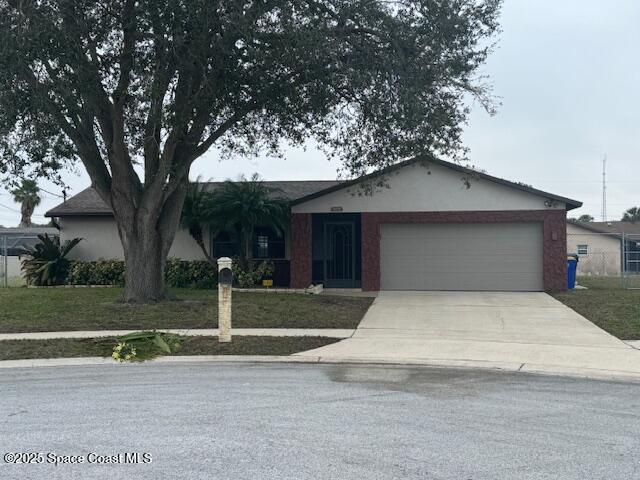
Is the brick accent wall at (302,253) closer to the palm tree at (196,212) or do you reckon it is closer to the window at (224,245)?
the window at (224,245)

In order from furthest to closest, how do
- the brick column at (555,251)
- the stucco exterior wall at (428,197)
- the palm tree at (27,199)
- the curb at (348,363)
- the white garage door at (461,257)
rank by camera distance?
1. the palm tree at (27,199)
2. the white garage door at (461,257)
3. the stucco exterior wall at (428,197)
4. the brick column at (555,251)
5. the curb at (348,363)

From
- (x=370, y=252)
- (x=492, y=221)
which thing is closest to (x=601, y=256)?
(x=492, y=221)

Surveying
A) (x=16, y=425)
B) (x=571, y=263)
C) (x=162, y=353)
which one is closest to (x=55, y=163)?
(x=162, y=353)

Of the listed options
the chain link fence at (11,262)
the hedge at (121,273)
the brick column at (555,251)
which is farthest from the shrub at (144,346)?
the brick column at (555,251)

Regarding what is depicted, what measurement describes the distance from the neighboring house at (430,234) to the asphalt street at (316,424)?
1172 cm

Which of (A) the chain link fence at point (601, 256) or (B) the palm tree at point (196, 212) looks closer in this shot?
(B) the palm tree at point (196, 212)

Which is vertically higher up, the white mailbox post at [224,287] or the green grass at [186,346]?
the white mailbox post at [224,287]

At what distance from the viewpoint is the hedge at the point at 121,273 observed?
2194cm

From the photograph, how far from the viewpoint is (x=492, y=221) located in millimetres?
20562

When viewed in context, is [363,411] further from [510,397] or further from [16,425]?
[16,425]

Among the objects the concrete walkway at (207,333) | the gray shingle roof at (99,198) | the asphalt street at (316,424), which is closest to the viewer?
the asphalt street at (316,424)

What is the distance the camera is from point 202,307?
15.3 metres

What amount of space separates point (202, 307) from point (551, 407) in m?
9.64

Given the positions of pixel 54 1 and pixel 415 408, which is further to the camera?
pixel 54 1
